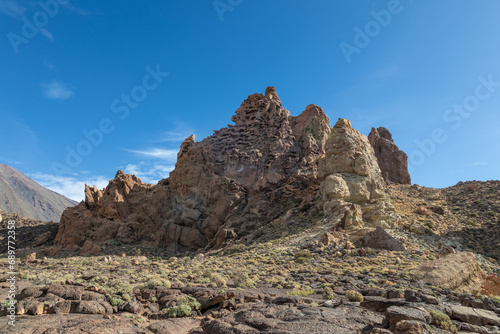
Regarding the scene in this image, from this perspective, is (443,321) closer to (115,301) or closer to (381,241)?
(115,301)

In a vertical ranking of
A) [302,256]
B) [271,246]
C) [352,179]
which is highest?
[352,179]

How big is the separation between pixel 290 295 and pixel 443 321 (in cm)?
615

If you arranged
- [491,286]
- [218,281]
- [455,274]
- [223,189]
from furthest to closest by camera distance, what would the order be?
[223,189] → [491,286] → [218,281] → [455,274]

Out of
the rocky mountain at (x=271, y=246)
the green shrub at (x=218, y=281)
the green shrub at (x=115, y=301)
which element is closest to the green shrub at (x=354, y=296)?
the rocky mountain at (x=271, y=246)

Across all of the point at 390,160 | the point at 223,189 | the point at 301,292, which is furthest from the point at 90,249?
the point at 390,160

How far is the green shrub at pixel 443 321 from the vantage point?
8.91 metres

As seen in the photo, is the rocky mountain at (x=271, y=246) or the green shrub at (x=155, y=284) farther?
the green shrub at (x=155, y=284)

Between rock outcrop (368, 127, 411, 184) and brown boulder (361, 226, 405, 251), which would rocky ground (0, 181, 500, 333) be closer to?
brown boulder (361, 226, 405, 251)

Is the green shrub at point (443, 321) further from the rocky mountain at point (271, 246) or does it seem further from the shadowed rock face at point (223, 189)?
the shadowed rock face at point (223, 189)

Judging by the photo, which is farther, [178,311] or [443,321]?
[178,311]

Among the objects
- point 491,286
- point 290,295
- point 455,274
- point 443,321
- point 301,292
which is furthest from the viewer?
point 491,286

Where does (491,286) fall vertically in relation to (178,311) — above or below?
above

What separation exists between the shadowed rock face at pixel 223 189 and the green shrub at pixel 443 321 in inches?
1030

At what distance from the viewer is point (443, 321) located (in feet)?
29.7
